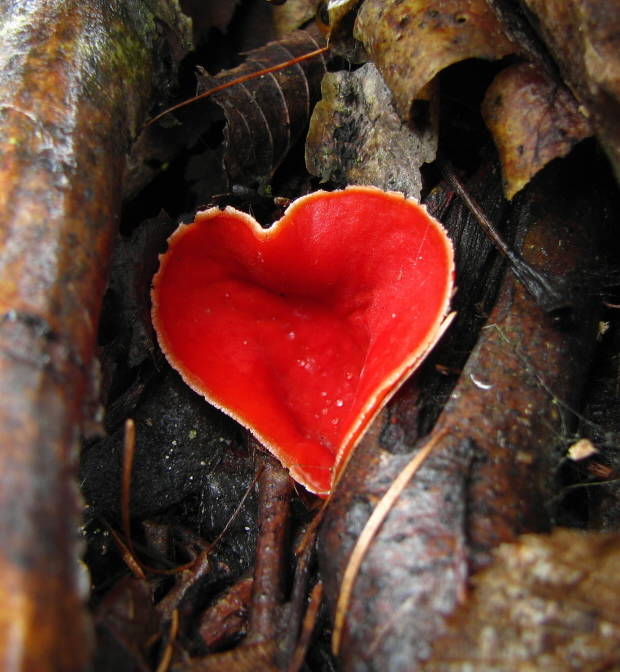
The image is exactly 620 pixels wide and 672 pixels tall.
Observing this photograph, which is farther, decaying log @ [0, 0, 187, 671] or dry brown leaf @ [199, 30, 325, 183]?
dry brown leaf @ [199, 30, 325, 183]

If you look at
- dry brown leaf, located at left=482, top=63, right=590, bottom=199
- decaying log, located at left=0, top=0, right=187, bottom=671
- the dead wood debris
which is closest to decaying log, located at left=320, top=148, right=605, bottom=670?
the dead wood debris

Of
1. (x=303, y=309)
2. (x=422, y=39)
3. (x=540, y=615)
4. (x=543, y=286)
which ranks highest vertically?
(x=422, y=39)

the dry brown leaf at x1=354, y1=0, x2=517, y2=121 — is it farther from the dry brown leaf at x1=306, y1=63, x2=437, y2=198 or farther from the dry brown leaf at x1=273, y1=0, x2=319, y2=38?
the dry brown leaf at x1=273, y1=0, x2=319, y2=38

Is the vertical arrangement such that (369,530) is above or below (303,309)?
below

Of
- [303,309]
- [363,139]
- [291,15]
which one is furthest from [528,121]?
[291,15]

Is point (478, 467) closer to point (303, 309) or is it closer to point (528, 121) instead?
point (303, 309)

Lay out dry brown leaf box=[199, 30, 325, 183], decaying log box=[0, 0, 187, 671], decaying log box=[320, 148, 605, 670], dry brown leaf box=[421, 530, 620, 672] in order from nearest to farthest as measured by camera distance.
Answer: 1. decaying log box=[0, 0, 187, 671]
2. dry brown leaf box=[421, 530, 620, 672]
3. decaying log box=[320, 148, 605, 670]
4. dry brown leaf box=[199, 30, 325, 183]
